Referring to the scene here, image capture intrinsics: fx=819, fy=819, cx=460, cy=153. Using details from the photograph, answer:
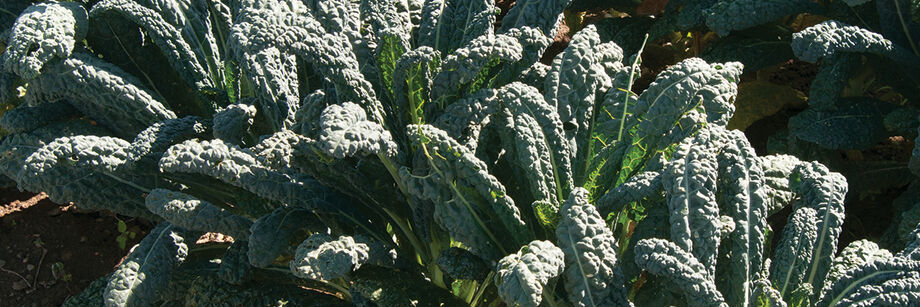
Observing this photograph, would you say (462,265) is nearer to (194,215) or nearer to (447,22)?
(194,215)

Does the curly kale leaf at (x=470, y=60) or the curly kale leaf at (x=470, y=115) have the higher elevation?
the curly kale leaf at (x=470, y=60)

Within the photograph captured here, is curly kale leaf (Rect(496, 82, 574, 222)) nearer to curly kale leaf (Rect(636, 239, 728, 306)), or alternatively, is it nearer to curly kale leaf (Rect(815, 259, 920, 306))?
curly kale leaf (Rect(636, 239, 728, 306))

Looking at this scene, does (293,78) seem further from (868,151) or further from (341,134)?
(868,151)

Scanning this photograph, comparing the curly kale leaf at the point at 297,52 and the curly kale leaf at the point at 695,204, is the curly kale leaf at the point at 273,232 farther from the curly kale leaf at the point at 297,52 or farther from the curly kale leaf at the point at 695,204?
the curly kale leaf at the point at 695,204

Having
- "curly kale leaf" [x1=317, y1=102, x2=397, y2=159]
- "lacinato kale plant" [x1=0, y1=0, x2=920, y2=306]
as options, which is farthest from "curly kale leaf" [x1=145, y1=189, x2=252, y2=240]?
"curly kale leaf" [x1=317, y1=102, x2=397, y2=159]

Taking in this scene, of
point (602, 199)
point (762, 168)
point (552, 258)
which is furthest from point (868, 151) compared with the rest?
point (552, 258)

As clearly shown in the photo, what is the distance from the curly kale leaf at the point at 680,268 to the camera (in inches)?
68.0

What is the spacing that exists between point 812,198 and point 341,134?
1.13m

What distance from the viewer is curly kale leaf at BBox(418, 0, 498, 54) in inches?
96.3

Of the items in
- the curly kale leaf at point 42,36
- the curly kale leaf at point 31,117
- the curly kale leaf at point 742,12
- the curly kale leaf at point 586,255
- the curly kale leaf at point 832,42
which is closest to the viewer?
the curly kale leaf at point 586,255

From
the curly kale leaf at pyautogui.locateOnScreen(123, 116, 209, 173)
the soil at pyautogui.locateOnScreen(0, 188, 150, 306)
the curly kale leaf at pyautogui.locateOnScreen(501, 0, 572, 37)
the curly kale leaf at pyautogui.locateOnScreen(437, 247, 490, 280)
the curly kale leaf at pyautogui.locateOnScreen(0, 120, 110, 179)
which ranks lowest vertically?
the soil at pyautogui.locateOnScreen(0, 188, 150, 306)

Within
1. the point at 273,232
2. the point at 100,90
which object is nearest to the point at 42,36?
the point at 100,90

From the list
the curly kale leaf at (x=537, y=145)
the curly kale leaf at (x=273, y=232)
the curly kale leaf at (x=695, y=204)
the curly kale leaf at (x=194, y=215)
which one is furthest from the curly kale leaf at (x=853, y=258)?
the curly kale leaf at (x=194, y=215)

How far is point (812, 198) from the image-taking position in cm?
197
